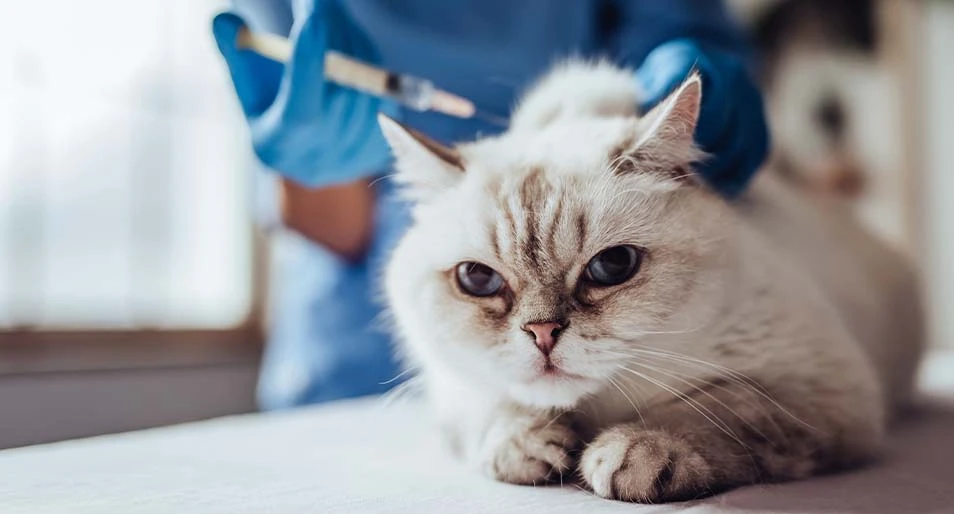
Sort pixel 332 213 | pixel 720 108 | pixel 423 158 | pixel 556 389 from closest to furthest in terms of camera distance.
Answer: pixel 556 389, pixel 423 158, pixel 720 108, pixel 332 213

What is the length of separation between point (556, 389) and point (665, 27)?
3.27 feet

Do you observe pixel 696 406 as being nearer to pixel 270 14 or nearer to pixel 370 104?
pixel 370 104

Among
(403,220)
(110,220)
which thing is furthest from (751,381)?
(110,220)

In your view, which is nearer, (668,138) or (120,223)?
(668,138)

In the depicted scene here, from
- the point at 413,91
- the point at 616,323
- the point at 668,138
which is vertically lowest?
the point at 616,323

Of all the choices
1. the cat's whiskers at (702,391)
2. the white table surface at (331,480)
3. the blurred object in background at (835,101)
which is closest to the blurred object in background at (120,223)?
the white table surface at (331,480)

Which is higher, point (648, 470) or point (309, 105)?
point (309, 105)

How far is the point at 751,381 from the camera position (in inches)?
43.0

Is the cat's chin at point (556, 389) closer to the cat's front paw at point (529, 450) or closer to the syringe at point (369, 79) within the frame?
the cat's front paw at point (529, 450)

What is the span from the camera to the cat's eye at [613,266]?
1005 mm

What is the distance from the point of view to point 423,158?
1.17 m

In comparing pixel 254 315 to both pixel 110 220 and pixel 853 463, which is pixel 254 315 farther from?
pixel 853 463

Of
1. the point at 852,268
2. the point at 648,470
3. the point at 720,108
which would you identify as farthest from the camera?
the point at 852,268

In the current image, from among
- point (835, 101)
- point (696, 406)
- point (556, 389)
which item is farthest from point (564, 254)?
point (835, 101)
